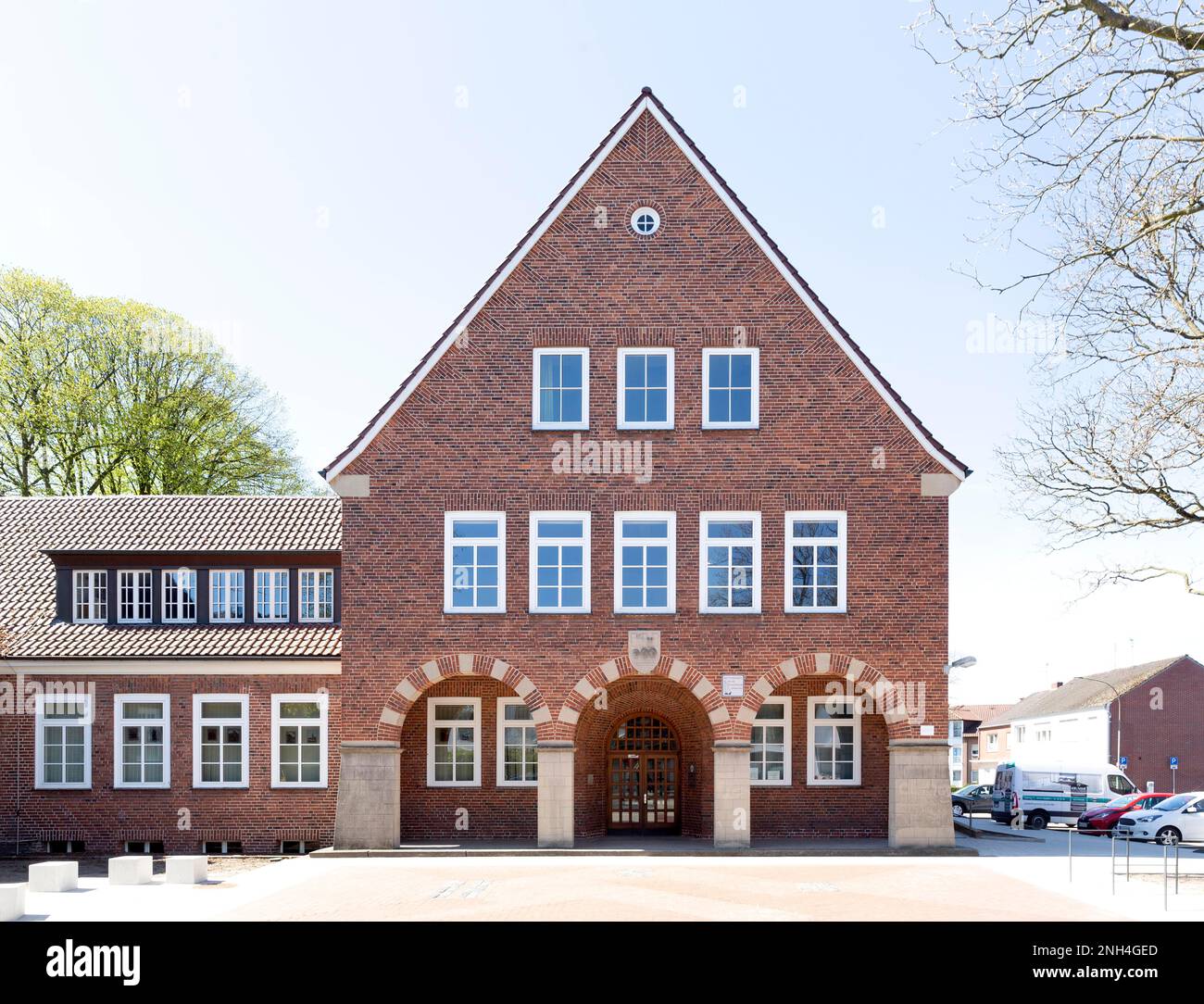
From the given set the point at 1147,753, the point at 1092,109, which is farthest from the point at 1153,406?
the point at 1147,753

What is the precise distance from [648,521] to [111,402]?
28939 mm

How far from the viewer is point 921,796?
81.8ft

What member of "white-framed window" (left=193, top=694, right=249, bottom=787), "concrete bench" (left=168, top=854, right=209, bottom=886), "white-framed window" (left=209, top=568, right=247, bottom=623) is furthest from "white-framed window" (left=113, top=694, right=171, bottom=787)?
"concrete bench" (left=168, top=854, right=209, bottom=886)

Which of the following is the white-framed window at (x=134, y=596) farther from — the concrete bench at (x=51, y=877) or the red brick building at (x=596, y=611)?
the concrete bench at (x=51, y=877)

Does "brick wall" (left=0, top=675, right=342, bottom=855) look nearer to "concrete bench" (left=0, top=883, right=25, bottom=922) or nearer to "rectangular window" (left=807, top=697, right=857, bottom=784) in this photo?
"concrete bench" (left=0, top=883, right=25, bottom=922)

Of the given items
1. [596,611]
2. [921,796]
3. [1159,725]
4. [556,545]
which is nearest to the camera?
[921,796]

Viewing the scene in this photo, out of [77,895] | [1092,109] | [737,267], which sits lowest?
[77,895]

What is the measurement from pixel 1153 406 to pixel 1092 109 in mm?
5073

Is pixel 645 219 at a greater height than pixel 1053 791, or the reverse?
pixel 645 219

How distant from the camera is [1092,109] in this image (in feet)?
41.8

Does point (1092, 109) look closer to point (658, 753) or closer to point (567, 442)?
point (567, 442)

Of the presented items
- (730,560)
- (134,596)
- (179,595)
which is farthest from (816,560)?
(134,596)

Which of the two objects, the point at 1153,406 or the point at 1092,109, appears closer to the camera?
the point at 1092,109

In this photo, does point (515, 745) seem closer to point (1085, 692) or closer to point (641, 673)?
point (641, 673)
